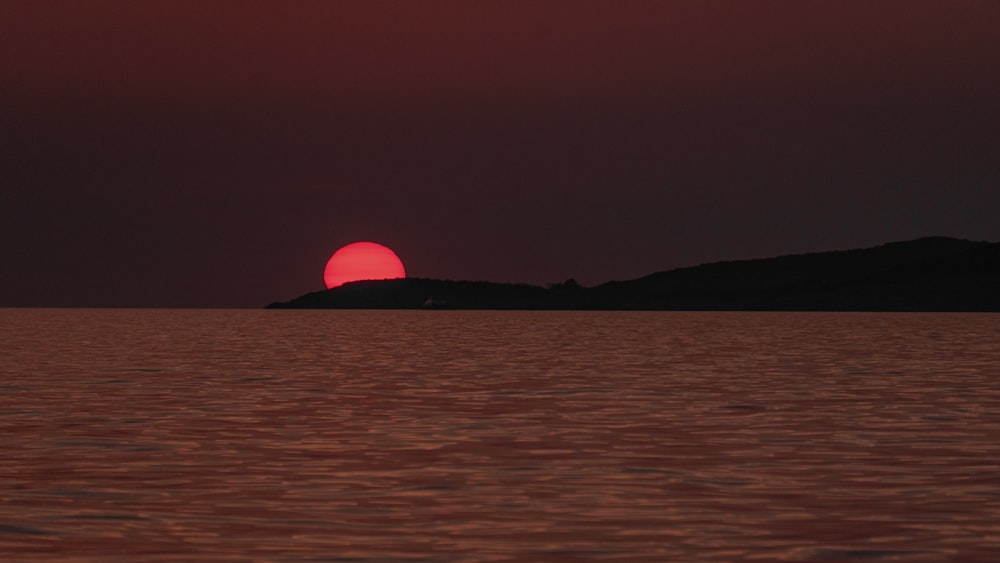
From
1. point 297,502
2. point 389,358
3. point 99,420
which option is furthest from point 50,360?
point 297,502

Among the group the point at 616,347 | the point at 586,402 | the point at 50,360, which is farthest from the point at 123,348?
the point at 586,402

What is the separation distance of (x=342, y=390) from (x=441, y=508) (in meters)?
21.9

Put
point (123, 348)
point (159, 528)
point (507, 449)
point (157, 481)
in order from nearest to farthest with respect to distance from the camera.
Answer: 1. point (159, 528)
2. point (157, 481)
3. point (507, 449)
4. point (123, 348)

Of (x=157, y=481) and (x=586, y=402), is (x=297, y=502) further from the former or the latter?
(x=586, y=402)

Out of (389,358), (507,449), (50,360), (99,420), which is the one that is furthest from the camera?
(389,358)

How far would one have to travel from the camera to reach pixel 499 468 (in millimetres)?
22734

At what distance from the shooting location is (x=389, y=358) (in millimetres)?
62125

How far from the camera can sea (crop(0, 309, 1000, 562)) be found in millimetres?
16406

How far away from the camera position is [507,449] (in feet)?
83.3

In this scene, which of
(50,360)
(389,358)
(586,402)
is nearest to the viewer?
(586,402)

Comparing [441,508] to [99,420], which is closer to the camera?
[441,508]

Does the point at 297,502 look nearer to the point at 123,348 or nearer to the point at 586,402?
the point at 586,402

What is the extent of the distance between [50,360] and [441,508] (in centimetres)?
4219

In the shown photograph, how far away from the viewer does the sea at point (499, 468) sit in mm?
16406
